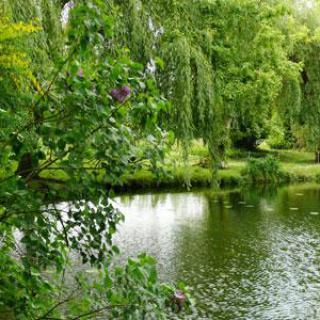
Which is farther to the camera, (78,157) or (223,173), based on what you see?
(223,173)

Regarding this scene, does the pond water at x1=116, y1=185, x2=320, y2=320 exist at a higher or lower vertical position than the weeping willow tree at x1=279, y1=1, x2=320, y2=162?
lower

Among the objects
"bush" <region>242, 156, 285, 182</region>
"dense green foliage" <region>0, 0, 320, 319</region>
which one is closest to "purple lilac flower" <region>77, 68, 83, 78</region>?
"dense green foliage" <region>0, 0, 320, 319</region>

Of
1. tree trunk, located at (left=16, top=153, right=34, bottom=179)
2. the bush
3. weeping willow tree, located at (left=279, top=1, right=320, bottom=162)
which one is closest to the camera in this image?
tree trunk, located at (left=16, top=153, right=34, bottom=179)

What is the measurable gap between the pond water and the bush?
2232 mm

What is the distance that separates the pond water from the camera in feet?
25.6

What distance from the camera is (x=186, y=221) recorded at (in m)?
13.6

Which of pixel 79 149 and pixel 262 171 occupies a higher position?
pixel 79 149

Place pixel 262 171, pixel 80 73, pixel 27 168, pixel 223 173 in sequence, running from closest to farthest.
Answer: pixel 80 73 → pixel 27 168 → pixel 223 173 → pixel 262 171

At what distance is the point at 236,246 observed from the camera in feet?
36.3

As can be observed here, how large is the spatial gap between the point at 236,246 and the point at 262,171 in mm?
9520

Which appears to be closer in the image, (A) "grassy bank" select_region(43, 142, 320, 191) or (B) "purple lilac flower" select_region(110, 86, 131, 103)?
(B) "purple lilac flower" select_region(110, 86, 131, 103)

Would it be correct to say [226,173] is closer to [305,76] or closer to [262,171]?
[262,171]

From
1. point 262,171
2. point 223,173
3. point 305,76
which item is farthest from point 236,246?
point 305,76

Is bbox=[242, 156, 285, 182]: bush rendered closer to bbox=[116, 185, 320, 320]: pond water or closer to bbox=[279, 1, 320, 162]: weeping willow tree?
bbox=[279, 1, 320, 162]: weeping willow tree
